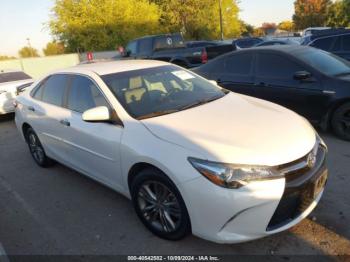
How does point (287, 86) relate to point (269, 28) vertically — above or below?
above

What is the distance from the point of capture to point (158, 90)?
395cm

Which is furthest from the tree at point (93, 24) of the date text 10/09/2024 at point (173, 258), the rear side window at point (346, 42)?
the date text 10/09/2024 at point (173, 258)

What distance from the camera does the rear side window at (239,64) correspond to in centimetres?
640

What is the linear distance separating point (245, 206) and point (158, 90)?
181cm

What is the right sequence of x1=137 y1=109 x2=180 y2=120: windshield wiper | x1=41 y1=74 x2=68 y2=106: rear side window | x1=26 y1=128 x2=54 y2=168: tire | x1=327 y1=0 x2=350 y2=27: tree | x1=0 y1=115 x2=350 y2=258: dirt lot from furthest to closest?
x1=327 y1=0 x2=350 y2=27: tree < x1=26 y1=128 x2=54 y2=168: tire < x1=41 y1=74 x2=68 y2=106: rear side window < x1=137 y1=109 x2=180 y2=120: windshield wiper < x1=0 y1=115 x2=350 y2=258: dirt lot

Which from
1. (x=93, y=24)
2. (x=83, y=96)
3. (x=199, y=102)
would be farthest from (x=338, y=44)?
(x=93, y=24)

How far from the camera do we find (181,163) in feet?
9.15

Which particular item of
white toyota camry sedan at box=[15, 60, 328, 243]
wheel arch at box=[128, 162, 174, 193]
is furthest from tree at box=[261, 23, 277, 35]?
wheel arch at box=[128, 162, 174, 193]

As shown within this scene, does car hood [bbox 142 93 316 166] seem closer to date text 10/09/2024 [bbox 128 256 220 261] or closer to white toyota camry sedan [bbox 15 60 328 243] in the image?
white toyota camry sedan [bbox 15 60 328 243]

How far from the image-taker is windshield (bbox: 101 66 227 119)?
361 cm

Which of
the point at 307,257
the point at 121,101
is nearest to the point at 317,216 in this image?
the point at 307,257

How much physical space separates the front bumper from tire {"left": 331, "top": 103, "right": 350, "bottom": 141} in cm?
291

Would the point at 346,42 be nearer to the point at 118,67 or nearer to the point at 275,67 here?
the point at 275,67

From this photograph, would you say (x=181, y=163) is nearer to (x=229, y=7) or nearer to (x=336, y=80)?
(x=336, y=80)
